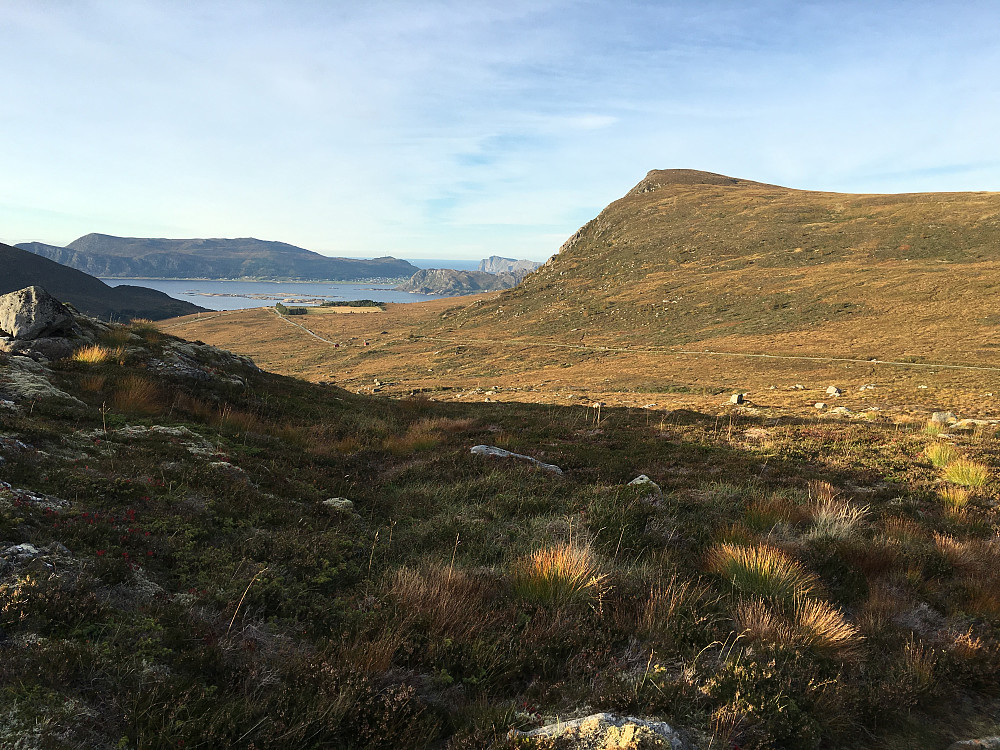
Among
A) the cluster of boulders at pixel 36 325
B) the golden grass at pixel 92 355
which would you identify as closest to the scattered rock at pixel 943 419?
the golden grass at pixel 92 355

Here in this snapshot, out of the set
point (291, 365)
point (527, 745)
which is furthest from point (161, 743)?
point (291, 365)

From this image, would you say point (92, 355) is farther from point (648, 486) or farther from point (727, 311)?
point (727, 311)

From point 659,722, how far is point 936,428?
1736 cm

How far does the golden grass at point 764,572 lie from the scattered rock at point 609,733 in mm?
2348

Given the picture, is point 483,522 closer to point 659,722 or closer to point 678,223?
point 659,722

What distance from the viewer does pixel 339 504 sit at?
7312mm

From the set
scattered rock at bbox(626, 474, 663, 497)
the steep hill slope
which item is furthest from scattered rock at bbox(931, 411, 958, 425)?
the steep hill slope

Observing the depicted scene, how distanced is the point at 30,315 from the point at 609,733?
17109 mm

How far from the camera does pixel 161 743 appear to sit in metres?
2.66

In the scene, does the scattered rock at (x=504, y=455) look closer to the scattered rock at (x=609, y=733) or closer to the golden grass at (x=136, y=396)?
the golden grass at (x=136, y=396)

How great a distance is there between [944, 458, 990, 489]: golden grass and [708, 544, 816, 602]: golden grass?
7.07 meters

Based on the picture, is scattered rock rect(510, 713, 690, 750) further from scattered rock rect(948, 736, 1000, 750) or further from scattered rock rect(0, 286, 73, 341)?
scattered rock rect(0, 286, 73, 341)

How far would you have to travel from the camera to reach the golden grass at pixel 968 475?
9.36 metres

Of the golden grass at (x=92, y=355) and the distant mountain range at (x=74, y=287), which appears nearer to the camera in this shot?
the golden grass at (x=92, y=355)
